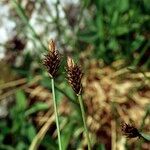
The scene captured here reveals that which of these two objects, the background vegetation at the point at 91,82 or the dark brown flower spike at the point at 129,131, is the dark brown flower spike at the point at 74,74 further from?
the background vegetation at the point at 91,82

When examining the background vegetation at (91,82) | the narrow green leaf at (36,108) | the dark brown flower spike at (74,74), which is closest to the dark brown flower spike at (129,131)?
the dark brown flower spike at (74,74)

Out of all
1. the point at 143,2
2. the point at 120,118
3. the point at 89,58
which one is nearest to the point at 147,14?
the point at 143,2

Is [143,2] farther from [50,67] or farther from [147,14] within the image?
[50,67]

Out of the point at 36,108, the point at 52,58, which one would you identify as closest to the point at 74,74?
the point at 52,58

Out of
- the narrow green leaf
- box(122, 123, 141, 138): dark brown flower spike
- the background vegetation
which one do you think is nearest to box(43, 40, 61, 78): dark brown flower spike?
box(122, 123, 141, 138): dark brown flower spike

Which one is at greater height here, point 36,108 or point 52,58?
point 52,58

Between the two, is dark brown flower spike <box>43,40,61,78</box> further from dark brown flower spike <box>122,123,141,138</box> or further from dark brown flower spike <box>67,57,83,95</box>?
dark brown flower spike <box>122,123,141,138</box>

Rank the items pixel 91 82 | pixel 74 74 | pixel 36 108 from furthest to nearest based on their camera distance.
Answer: pixel 91 82
pixel 36 108
pixel 74 74

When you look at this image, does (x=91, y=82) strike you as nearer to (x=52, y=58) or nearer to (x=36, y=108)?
(x=36, y=108)
